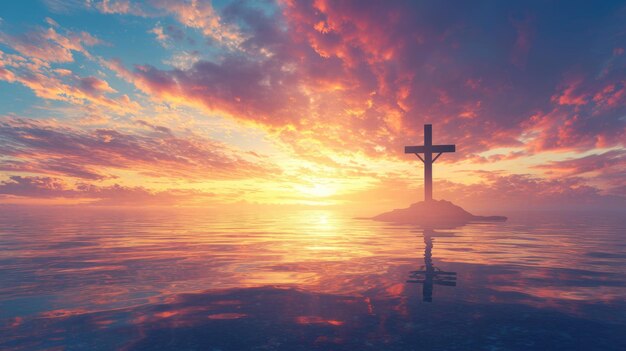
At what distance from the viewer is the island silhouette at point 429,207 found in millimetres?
39188

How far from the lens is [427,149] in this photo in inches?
1543

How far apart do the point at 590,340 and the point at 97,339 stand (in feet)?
29.5

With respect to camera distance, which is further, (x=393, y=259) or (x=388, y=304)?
(x=393, y=259)

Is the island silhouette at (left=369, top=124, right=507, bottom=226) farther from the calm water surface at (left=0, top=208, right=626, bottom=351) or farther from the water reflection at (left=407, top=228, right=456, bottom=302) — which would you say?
the water reflection at (left=407, top=228, right=456, bottom=302)

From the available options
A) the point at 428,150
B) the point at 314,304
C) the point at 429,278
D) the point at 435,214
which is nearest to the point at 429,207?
the point at 435,214

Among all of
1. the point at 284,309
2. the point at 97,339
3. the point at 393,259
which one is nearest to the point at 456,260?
the point at 393,259

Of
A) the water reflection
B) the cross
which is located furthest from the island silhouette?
the water reflection

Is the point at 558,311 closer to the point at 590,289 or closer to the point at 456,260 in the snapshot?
the point at 590,289

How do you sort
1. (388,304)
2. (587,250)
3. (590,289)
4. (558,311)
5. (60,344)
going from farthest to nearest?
(587,250) < (590,289) < (388,304) < (558,311) < (60,344)

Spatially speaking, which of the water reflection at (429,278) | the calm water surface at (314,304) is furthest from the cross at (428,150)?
the water reflection at (429,278)

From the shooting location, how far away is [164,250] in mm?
18609

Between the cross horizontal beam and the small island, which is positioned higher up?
the cross horizontal beam

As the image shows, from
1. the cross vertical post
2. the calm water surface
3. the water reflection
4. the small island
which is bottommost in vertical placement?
the calm water surface

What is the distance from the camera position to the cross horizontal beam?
125 ft
